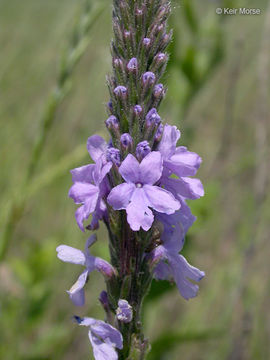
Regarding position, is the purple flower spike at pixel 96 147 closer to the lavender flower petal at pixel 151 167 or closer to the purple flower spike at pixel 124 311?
the lavender flower petal at pixel 151 167

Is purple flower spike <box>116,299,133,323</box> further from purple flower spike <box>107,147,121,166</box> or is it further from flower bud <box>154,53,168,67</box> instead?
flower bud <box>154,53,168,67</box>

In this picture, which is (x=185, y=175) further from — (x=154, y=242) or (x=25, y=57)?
(x=25, y=57)

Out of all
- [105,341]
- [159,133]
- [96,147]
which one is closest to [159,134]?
[159,133]

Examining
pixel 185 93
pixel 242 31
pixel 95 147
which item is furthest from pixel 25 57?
pixel 95 147

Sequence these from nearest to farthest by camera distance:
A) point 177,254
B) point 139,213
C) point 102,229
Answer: point 139,213 < point 177,254 < point 102,229

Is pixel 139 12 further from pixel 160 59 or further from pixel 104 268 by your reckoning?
pixel 104 268

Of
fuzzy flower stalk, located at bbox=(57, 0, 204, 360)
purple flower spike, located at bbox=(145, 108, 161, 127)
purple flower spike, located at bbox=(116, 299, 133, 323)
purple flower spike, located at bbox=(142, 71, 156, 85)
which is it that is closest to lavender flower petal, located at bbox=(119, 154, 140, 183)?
fuzzy flower stalk, located at bbox=(57, 0, 204, 360)

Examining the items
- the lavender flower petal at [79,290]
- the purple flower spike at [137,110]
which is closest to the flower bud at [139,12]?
the purple flower spike at [137,110]
